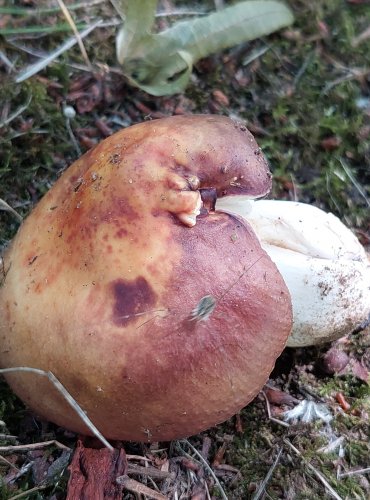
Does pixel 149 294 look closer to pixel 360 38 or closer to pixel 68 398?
pixel 68 398

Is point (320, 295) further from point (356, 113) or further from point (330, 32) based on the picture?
point (330, 32)

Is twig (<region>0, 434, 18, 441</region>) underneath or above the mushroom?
underneath

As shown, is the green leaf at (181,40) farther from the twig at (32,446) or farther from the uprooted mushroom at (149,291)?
the twig at (32,446)

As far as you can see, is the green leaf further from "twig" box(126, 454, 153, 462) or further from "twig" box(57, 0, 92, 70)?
"twig" box(126, 454, 153, 462)

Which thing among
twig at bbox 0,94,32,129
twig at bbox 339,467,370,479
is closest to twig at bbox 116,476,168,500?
twig at bbox 339,467,370,479

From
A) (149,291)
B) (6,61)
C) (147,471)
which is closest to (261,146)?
(6,61)
